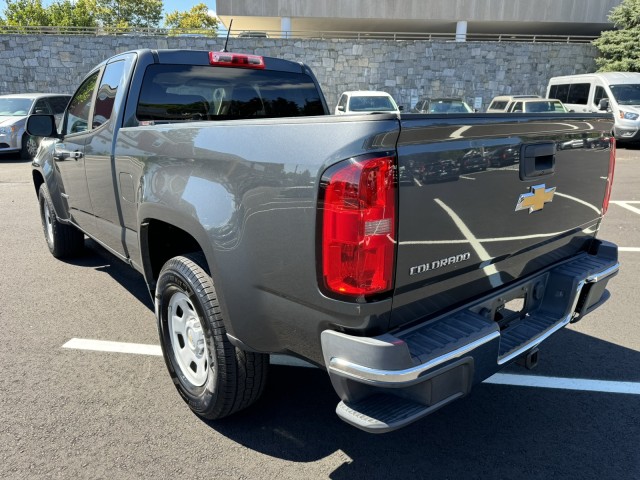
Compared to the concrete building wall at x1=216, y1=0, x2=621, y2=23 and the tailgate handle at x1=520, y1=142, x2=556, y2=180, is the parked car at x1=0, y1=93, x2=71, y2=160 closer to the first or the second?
the tailgate handle at x1=520, y1=142, x2=556, y2=180

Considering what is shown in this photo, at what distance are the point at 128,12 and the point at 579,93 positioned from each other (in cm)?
6125

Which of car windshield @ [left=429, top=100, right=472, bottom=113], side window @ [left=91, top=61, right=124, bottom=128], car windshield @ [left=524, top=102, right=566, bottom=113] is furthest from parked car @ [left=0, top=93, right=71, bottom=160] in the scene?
car windshield @ [left=524, top=102, right=566, bottom=113]

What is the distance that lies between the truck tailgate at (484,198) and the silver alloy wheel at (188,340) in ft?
3.97

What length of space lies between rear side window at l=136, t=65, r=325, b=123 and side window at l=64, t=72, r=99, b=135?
0.83 m

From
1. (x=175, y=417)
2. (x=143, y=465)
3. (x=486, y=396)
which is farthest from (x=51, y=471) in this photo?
(x=486, y=396)

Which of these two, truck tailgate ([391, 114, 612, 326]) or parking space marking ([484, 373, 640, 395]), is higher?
truck tailgate ([391, 114, 612, 326])

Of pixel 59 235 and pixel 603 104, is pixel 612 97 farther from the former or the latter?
pixel 59 235

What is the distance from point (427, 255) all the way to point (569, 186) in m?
1.11

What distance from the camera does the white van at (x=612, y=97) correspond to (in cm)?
1507

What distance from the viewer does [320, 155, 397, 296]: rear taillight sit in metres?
1.72

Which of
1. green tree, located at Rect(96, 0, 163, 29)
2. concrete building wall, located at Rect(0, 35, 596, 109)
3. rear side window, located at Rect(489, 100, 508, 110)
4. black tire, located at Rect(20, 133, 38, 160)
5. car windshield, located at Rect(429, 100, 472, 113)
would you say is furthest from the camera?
green tree, located at Rect(96, 0, 163, 29)

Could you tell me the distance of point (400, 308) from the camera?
1.92m

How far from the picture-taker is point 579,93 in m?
17.9

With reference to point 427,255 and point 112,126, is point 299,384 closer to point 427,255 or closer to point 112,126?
point 427,255
